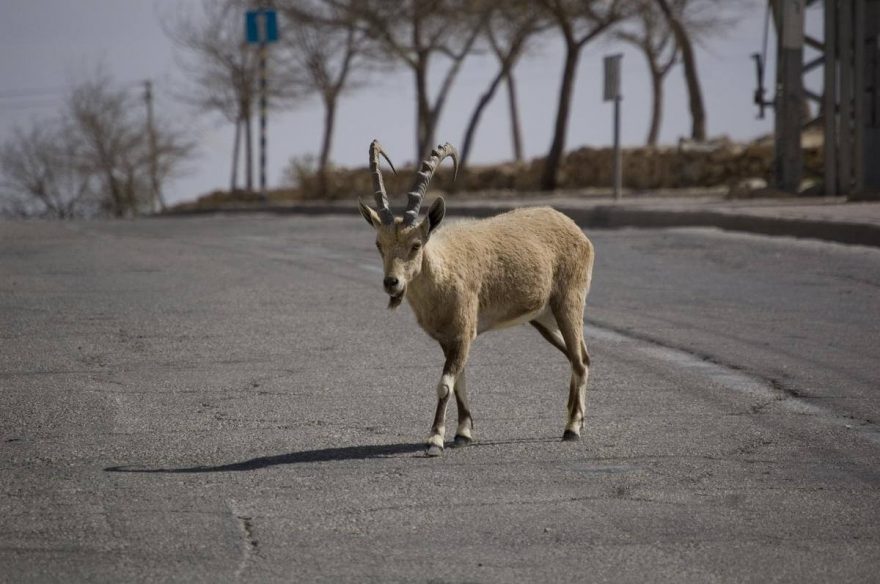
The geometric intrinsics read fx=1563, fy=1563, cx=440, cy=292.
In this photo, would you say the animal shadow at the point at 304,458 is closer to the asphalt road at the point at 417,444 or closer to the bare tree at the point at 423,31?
the asphalt road at the point at 417,444

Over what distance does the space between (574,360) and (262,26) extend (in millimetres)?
34090

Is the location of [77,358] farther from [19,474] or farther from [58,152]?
[58,152]

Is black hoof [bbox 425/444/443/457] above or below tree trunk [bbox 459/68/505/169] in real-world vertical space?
below

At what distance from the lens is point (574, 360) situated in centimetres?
770

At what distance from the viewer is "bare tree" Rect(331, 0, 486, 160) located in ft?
154

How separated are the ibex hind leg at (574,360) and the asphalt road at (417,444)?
0.41 feet

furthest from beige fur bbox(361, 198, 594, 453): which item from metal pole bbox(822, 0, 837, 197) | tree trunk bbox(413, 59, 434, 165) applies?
tree trunk bbox(413, 59, 434, 165)

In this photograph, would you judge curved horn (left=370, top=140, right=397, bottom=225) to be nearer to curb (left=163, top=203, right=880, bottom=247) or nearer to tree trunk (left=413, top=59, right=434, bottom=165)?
curb (left=163, top=203, right=880, bottom=247)

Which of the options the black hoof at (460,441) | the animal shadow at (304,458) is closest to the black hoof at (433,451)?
the animal shadow at (304,458)

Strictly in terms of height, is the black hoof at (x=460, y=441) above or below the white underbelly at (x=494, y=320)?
below

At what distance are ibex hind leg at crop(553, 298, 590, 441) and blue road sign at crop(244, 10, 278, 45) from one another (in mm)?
33648

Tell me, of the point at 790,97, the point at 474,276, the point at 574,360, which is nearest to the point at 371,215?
the point at 474,276

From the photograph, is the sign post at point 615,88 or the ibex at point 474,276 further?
the sign post at point 615,88

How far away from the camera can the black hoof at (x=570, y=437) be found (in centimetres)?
729
